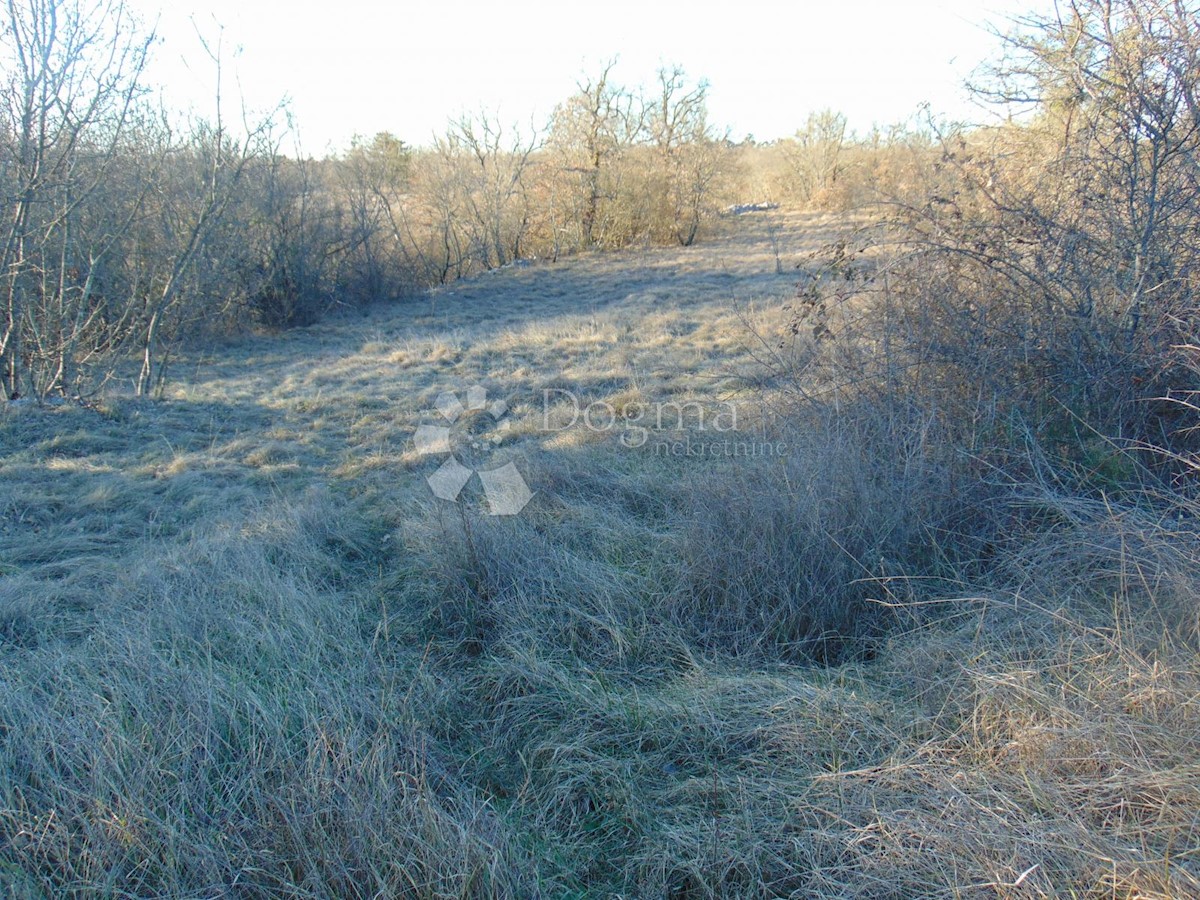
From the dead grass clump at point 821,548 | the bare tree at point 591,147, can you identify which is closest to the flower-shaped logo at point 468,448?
the dead grass clump at point 821,548

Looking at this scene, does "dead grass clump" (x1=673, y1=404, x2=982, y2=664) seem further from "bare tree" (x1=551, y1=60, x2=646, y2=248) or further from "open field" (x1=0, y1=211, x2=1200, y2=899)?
"bare tree" (x1=551, y1=60, x2=646, y2=248)

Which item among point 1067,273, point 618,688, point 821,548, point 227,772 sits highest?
point 1067,273

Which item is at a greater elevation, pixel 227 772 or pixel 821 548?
pixel 821 548

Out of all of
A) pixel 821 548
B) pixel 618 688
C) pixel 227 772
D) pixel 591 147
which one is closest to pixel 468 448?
pixel 821 548

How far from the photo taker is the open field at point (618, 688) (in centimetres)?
175

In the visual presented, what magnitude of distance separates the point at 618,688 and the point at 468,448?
3.75 m

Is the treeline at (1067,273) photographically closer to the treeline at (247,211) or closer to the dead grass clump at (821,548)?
the dead grass clump at (821,548)

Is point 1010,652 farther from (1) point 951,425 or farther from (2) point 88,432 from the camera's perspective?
(2) point 88,432

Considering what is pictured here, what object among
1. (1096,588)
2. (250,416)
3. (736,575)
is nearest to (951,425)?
(1096,588)

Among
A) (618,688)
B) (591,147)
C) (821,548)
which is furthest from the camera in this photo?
(591,147)

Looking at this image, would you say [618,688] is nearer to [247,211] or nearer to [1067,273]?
[1067,273]

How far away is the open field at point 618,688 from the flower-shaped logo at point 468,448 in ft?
0.41

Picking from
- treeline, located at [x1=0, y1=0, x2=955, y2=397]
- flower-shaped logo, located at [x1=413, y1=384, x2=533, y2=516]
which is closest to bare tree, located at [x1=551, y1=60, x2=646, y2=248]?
treeline, located at [x1=0, y1=0, x2=955, y2=397]

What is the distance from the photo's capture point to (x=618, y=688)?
102 inches
